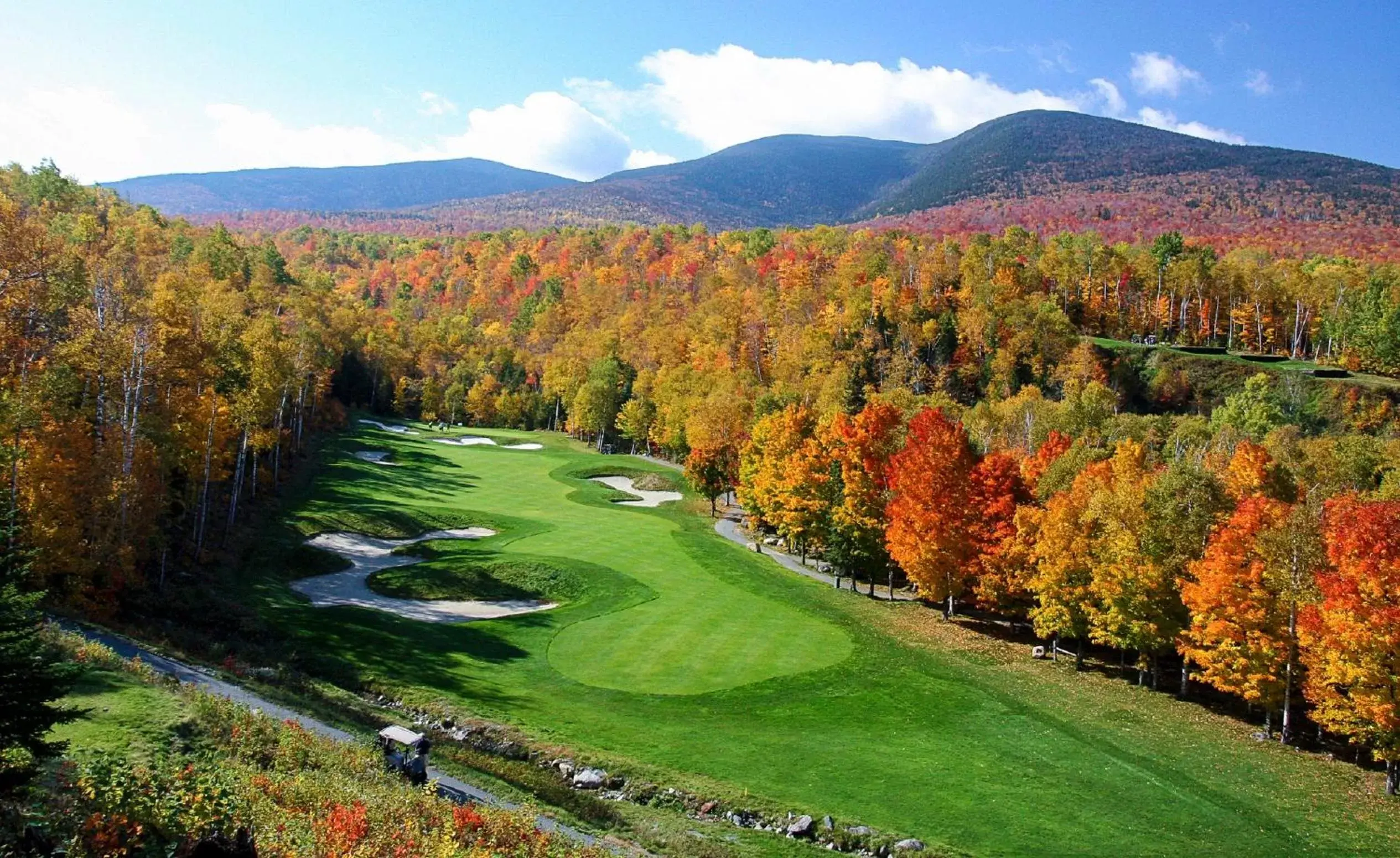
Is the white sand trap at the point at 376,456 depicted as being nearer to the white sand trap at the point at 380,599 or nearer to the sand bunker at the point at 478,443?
the sand bunker at the point at 478,443

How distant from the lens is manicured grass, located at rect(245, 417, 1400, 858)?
24969mm

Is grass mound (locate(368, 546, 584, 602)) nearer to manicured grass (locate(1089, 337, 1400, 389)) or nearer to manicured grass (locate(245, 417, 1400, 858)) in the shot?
manicured grass (locate(245, 417, 1400, 858))

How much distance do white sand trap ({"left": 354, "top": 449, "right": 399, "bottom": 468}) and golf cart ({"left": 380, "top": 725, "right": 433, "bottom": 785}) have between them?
66.1 metres

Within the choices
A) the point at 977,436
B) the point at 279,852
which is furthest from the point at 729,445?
the point at 279,852

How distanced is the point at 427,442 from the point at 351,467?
862 inches

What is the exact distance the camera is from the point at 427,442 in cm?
10075

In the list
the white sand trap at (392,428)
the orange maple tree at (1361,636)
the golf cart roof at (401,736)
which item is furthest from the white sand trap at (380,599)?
the white sand trap at (392,428)

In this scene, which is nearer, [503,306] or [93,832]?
[93,832]

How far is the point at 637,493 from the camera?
82.3 m

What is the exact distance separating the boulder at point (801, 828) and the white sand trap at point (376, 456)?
68434 millimetres

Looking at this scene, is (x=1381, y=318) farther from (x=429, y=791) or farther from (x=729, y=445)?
(x=429, y=791)

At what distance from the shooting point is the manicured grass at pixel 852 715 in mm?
24969

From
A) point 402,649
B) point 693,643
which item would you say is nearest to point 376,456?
point 402,649

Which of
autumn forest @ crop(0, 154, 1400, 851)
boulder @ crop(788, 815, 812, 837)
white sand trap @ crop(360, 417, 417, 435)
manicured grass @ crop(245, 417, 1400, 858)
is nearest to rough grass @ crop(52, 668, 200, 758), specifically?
autumn forest @ crop(0, 154, 1400, 851)
